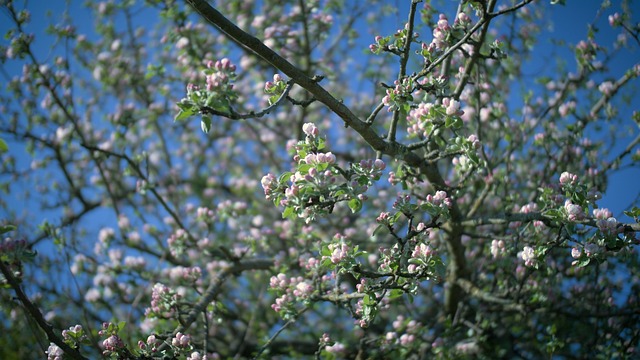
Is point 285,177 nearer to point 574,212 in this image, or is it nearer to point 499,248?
point 574,212

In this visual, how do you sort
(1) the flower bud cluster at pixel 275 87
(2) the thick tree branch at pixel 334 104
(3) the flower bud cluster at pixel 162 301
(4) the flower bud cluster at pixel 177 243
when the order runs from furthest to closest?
(4) the flower bud cluster at pixel 177 243
(3) the flower bud cluster at pixel 162 301
(1) the flower bud cluster at pixel 275 87
(2) the thick tree branch at pixel 334 104

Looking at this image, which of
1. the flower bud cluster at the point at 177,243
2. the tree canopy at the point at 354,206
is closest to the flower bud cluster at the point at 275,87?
the tree canopy at the point at 354,206

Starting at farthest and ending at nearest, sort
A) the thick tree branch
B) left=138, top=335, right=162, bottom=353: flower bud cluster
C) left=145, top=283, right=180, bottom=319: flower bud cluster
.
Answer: left=145, top=283, right=180, bottom=319: flower bud cluster < left=138, top=335, right=162, bottom=353: flower bud cluster < the thick tree branch

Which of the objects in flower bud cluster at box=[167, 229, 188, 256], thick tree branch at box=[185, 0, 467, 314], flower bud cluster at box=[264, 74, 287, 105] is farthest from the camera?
flower bud cluster at box=[167, 229, 188, 256]

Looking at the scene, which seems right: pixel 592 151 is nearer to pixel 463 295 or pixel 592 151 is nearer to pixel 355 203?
pixel 463 295

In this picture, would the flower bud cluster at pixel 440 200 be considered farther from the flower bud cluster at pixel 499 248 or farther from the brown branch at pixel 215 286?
the brown branch at pixel 215 286

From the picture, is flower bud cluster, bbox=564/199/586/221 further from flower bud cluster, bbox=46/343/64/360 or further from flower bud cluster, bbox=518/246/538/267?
flower bud cluster, bbox=46/343/64/360

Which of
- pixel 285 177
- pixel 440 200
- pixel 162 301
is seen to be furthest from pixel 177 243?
pixel 440 200

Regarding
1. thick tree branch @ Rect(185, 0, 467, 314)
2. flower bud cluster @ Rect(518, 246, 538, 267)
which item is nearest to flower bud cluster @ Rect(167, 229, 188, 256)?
thick tree branch @ Rect(185, 0, 467, 314)

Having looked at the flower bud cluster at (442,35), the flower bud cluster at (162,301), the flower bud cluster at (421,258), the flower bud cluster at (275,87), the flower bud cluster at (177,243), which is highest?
the flower bud cluster at (442,35)

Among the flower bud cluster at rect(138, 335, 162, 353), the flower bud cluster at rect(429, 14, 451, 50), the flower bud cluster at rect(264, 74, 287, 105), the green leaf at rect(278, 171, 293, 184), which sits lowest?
the flower bud cluster at rect(138, 335, 162, 353)

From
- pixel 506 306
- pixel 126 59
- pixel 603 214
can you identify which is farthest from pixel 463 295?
pixel 126 59

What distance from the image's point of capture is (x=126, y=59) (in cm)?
695

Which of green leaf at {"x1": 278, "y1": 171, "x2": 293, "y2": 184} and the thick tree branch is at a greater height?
the thick tree branch
